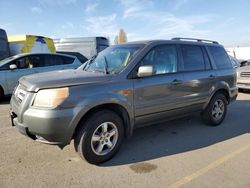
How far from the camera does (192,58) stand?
513 cm

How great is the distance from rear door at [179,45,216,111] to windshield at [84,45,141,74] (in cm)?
115

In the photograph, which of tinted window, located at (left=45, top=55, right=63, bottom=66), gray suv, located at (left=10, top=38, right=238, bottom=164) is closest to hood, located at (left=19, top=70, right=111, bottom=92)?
gray suv, located at (left=10, top=38, right=238, bottom=164)

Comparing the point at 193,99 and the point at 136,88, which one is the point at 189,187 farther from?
the point at 193,99

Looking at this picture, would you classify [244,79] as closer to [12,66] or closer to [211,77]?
[211,77]

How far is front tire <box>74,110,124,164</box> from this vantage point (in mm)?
3566

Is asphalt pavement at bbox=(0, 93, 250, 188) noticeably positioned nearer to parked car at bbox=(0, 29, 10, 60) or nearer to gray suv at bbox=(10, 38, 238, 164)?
gray suv at bbox=(10, 38, 238, 164)

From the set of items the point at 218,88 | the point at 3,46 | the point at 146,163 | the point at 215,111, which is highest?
the point at 3,46

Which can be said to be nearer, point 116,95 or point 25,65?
point 116,95

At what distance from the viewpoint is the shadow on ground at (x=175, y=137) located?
4137 millimetres

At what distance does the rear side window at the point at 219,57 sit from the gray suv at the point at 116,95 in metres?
0.05

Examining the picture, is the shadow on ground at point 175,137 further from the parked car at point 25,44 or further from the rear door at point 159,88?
the parked car at point 25,44

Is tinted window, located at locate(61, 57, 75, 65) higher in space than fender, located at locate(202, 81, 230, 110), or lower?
higher

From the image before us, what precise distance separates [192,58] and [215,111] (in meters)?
1.43

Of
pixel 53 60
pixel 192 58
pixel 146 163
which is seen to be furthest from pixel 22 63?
pixel 146 163
